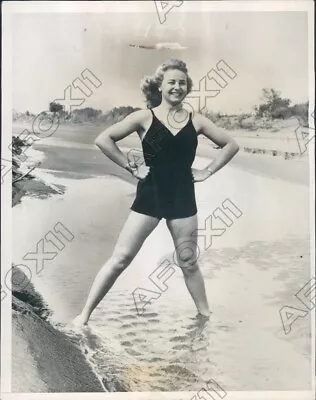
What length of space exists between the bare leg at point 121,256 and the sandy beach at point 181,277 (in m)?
0.01

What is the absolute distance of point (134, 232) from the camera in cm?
66

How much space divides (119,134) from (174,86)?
11cm

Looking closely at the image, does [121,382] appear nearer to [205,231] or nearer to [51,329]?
[51,329]

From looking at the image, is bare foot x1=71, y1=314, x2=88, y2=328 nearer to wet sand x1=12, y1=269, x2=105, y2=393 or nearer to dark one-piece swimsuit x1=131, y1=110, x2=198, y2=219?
wet sand x1=12, y1=269, x2=105, y2=393

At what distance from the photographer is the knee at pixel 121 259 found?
660 mm

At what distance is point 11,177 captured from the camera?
679mm

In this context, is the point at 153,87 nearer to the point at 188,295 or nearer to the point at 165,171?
→ the point at 165,171

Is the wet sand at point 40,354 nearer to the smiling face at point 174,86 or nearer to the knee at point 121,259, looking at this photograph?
the knee at point 121,259

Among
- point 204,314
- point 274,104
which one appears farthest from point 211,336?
point 274,104

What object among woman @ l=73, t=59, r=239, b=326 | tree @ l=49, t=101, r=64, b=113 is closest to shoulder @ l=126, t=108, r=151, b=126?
woman @ l=73, t=59, r=239, b=326

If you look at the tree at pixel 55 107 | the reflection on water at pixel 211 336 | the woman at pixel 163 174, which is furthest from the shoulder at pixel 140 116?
the reflection on water at pixel 211 336

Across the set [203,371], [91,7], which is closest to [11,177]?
[91,7]

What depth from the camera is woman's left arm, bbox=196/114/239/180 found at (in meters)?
0.67

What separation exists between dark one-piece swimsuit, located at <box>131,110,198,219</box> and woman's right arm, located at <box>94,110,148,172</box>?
0.02 meters
